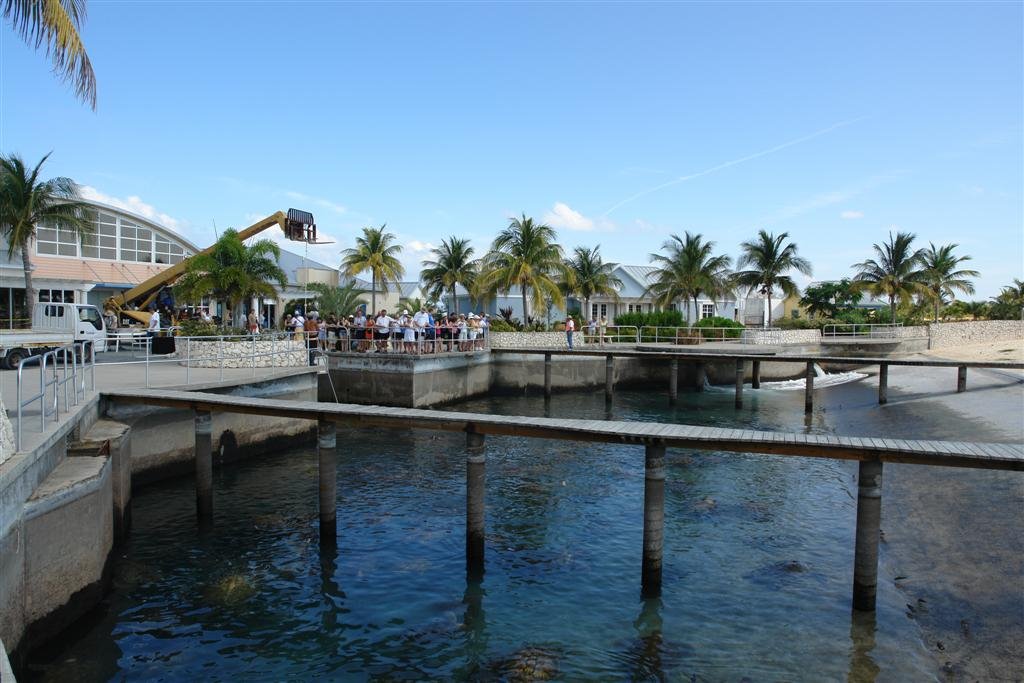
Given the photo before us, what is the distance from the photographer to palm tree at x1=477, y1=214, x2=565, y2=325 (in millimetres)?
38562

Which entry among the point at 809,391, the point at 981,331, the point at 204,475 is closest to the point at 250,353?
the point at 204,475

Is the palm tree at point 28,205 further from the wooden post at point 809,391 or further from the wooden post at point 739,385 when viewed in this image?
the wooden post at point 809,391

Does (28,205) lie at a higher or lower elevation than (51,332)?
higher

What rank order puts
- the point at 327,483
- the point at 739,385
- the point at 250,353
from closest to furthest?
the point at 327,483 < the point at 250,353 < the point at 739,385

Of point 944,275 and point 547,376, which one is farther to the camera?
point 944,275

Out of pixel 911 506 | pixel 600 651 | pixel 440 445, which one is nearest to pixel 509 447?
pixel 440 445

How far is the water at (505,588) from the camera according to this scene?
8906 mm

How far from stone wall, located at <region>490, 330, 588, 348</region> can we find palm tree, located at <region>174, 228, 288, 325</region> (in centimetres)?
1116

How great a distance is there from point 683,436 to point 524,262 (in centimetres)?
2844

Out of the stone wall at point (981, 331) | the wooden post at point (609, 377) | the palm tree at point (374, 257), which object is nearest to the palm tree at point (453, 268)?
the palm tree at point (374, 257)

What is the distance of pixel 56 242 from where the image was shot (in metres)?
34.5

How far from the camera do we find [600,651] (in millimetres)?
9219

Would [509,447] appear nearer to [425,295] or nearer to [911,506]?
[911,506]

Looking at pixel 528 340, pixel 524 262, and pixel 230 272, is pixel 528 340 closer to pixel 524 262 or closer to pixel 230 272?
pixel 524 262
